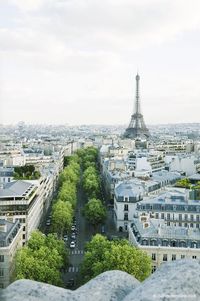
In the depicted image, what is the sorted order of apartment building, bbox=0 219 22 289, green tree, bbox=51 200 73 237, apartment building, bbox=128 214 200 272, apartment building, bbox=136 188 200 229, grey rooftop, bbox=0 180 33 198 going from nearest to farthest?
apartment building, bbox=0 219 22 289, apartment building, bbox=128 214 200 272, grey rooftop, bbox=0 180 33 198, apartment building, bbox=136 188 200 229, green tree, bbox=51 200 73 237

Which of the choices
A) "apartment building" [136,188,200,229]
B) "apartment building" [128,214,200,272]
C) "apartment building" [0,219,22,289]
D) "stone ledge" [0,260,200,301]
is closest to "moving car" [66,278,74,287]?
"apartment building" [0,219,22,289]

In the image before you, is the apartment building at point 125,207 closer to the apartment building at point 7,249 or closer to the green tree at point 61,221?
the green tree at point 61,221

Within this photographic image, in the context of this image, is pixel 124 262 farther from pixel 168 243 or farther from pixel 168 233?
pixel 168 233

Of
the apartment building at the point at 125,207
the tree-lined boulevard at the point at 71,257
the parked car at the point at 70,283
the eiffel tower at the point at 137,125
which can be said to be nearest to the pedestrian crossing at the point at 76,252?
the tree-lined boulevard at the point at 71,257

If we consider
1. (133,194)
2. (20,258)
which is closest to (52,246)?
(20,258)

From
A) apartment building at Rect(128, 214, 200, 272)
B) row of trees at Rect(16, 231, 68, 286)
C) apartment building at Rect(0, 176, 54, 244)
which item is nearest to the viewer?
row of trees at Rect(16, 231, 68, 286)

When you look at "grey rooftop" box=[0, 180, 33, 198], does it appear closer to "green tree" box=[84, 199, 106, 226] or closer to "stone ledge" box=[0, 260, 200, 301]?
"green tree" box=[84, 199, 106, 226]

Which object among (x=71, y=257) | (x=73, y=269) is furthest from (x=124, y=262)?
(x=71, y=257)
